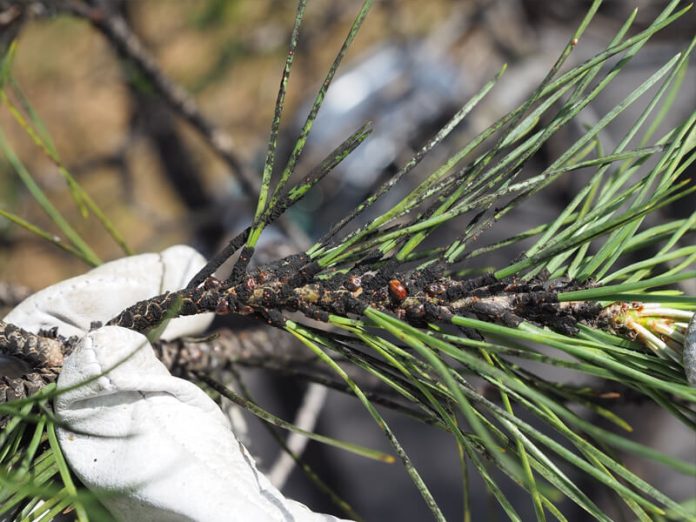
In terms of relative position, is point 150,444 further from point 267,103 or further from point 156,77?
point 267,103

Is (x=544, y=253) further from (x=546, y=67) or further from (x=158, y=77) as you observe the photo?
(x=546, y=67)

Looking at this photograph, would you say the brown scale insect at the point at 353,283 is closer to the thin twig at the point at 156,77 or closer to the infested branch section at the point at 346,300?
the infested branch section at the point at 346,300

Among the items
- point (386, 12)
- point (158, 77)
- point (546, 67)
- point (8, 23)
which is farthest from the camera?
point (386, 12)

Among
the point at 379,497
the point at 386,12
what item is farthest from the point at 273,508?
the point at 386,12

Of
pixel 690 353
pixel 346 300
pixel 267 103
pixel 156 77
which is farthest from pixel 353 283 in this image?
pixel 267 103

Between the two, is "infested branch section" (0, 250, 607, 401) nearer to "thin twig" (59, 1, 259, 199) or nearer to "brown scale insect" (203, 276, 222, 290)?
"brown scale insect" (203, 276, 222, 290)

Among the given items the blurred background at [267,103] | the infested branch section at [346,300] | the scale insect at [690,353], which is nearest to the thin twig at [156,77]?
the blurred background at [267,103]

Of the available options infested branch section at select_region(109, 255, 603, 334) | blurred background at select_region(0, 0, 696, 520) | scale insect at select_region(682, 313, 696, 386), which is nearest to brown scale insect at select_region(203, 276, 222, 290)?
infested branch section at select_region(109, 255, 603, 334)
